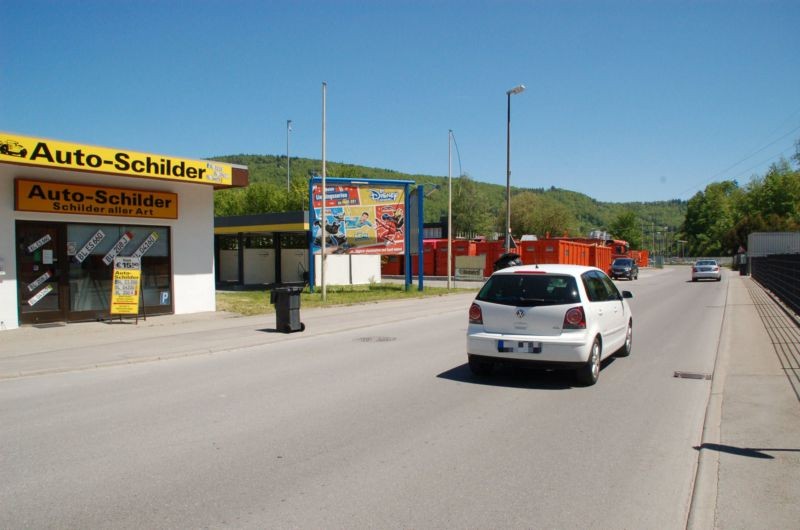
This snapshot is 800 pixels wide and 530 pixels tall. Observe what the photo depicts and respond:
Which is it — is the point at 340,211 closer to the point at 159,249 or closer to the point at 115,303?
the point at 159,249

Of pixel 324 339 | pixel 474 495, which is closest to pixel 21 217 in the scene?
pixel 324 339

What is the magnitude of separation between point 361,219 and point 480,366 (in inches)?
736

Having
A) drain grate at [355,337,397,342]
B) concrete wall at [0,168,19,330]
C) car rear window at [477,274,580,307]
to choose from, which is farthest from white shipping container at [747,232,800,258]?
concrete wall at [0,168,19,330]

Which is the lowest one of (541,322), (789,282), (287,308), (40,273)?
(287,308)

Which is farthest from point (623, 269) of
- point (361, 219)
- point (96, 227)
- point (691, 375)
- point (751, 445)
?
point (751, 445)

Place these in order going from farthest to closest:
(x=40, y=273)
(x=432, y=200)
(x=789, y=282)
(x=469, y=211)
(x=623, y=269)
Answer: (x=432, y=200) < (x=469, y=211) < (x=623, y=269) < (x=789, y=282) < (x=40, y=273)

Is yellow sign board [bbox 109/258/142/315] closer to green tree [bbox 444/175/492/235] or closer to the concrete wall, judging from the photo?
the concrete wall

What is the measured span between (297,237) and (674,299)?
21.1 m

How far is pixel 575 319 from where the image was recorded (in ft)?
27.2

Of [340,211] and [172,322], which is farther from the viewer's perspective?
[340,211]

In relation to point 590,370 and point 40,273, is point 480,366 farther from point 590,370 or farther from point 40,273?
point 40,273

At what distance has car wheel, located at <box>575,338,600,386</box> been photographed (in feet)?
27.5

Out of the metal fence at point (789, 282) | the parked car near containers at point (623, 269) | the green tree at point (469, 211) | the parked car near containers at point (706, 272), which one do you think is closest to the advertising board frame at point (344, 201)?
the metal fence at point (789, 282)

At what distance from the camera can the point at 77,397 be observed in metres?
8.11
